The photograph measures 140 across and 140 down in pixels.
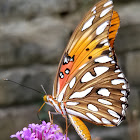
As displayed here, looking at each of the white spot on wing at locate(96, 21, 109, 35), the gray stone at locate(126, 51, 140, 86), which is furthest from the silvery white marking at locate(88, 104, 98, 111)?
the gray stone at locate(126, 51, 140, 86)

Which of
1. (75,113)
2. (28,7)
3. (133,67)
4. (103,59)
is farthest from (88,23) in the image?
(133,67)

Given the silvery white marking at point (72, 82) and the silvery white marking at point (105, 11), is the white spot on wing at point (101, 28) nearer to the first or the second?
the silvery white marking at point (105, 11)

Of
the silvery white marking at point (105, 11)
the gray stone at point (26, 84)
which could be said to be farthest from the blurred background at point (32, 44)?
the silvery white marking at point (105, 11)

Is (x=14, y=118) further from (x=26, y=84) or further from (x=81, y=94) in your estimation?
(x=81, y=94)

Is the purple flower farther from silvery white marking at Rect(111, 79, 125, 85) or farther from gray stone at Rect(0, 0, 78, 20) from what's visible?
gray stone at Rect(0, 0, 78, 20)

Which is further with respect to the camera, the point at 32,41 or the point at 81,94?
the point at 32,41
